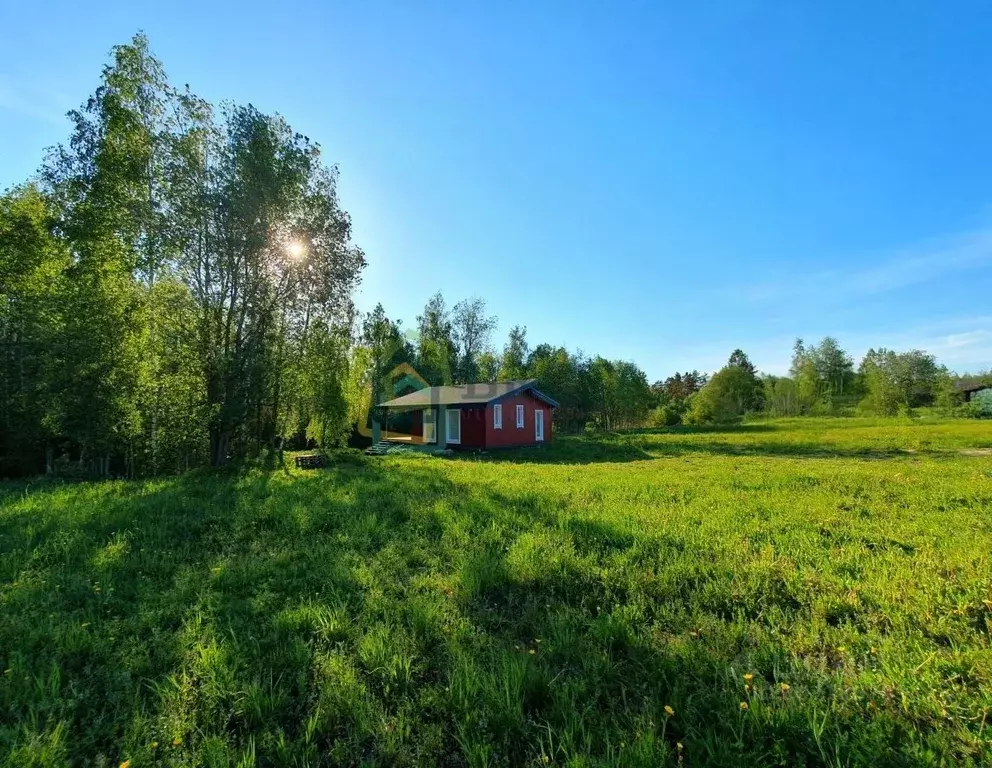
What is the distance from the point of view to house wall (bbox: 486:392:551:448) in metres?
22.2

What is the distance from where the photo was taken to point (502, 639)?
301cm

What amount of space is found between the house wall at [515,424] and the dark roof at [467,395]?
0.41m

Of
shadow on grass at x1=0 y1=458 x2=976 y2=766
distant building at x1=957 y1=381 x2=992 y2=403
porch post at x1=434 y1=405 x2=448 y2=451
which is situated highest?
distant building at x1=957 y1=381 x2=992 y2=403

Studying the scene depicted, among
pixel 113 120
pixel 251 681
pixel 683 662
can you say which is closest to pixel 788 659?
pixel 683 662

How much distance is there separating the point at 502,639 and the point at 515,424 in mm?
21001

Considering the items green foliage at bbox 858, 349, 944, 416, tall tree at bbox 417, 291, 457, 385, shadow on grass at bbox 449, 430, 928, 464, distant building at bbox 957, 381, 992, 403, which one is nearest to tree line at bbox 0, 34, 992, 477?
shadow on grass at bbox 449, 430, 928, 464

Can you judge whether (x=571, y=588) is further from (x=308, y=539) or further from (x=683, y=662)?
(x=308, y=539)

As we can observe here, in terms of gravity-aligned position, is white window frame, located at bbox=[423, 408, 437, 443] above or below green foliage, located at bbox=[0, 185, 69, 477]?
below

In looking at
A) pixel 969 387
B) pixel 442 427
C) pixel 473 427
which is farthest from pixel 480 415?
pixel 969 387

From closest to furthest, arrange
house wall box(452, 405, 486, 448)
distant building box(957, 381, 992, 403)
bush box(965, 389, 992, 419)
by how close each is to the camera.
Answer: house wall box(452, 405, 486, 448) < bush box(965, 389, 992, 419) < distant building box(957, 381, 992, 403)

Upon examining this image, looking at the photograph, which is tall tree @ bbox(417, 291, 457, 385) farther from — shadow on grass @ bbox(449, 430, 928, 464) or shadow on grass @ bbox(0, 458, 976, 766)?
shadow on grass @ bbox(0, 458, 976, 766)

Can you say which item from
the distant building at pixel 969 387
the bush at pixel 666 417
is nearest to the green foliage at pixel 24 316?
the bush at pixel 666 417

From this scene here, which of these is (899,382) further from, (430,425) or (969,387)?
(430,425)

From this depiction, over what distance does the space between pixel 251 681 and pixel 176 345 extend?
1245cm
